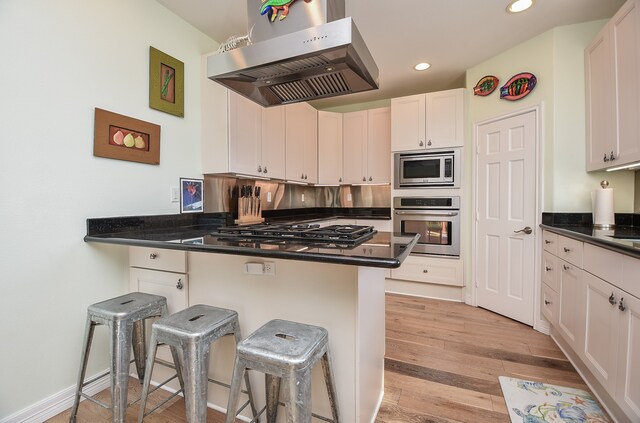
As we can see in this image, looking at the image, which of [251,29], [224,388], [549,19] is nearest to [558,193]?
[549,19]

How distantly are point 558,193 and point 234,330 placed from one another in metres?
2.78

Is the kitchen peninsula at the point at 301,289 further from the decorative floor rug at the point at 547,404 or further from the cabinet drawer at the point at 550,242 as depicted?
the cabinet drawer at the point at 550,242

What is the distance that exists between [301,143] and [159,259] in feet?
7.53

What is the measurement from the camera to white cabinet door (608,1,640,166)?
5.82 feet

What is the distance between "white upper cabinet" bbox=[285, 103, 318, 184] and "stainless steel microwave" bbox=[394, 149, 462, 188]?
3.54 feet

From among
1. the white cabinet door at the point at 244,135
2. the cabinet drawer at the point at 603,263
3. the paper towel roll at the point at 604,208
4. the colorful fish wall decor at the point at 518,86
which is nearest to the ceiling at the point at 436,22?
the colorful fish wall decor at the point at 518,86

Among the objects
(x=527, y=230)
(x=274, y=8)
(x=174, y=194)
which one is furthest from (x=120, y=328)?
(x=527, y=230)

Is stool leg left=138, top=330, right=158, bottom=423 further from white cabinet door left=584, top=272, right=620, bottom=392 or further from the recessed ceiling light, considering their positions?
the recessed ceiling light

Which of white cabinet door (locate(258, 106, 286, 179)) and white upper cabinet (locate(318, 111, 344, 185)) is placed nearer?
white cabinet door (locate(258, 106, 286, 179))

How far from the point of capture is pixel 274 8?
133 centimetres

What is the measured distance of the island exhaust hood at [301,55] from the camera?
3.83 ft

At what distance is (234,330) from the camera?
4.38 ft

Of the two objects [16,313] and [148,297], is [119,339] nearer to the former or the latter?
[148,297]

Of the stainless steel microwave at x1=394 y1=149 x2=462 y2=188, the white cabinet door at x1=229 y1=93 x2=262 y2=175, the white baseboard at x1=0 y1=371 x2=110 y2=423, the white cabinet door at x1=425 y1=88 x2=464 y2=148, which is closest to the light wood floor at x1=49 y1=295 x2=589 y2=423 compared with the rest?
the white baseboard at x1=0 y1=371 x2=110 y2=423
